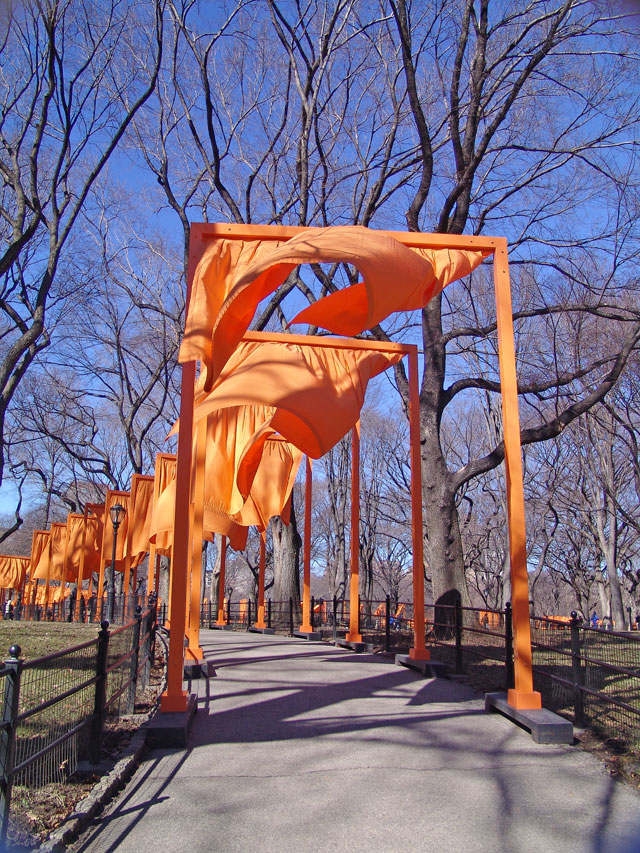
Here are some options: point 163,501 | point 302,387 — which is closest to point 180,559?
point 302,387

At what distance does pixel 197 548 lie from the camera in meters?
9.77

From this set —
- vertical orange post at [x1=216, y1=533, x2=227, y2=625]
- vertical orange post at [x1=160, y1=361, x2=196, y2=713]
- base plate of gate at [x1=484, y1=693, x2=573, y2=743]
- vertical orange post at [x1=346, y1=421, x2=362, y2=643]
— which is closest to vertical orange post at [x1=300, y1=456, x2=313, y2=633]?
vertical orange post at [x1=346, y1=421, x2=362, y2=643]

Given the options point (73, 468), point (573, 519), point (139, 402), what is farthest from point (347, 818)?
point (73, 468)

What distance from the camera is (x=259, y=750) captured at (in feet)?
18.3

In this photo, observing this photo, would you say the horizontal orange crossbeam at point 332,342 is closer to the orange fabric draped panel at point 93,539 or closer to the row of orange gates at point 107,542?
the row of orange gates at point 107,542

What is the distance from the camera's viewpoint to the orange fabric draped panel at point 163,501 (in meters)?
12.3

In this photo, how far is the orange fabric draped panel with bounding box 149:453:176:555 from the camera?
1229 centimetres

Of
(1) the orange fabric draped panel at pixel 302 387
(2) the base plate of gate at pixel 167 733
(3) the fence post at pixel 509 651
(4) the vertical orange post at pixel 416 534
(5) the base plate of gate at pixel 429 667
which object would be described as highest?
(1) the orange fabric draped panel at pixel 302 387

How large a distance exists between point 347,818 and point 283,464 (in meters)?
11.4

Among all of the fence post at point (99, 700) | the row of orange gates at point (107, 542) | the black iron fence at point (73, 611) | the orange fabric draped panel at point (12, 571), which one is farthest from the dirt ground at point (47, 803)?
the orange fabric draped panel at point (12, 571)

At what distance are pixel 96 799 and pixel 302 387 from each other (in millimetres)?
6228

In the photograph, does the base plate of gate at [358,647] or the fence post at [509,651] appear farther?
the base plate of gate at [358,647]

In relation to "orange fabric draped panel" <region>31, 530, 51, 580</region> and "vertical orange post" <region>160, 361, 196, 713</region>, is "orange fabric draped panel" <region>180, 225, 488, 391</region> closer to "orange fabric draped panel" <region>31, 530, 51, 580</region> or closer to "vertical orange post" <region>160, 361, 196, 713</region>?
"vertical orange post" <region>160, 361, 196, 713</region>

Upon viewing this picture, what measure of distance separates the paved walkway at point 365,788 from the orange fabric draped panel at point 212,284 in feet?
11.3
